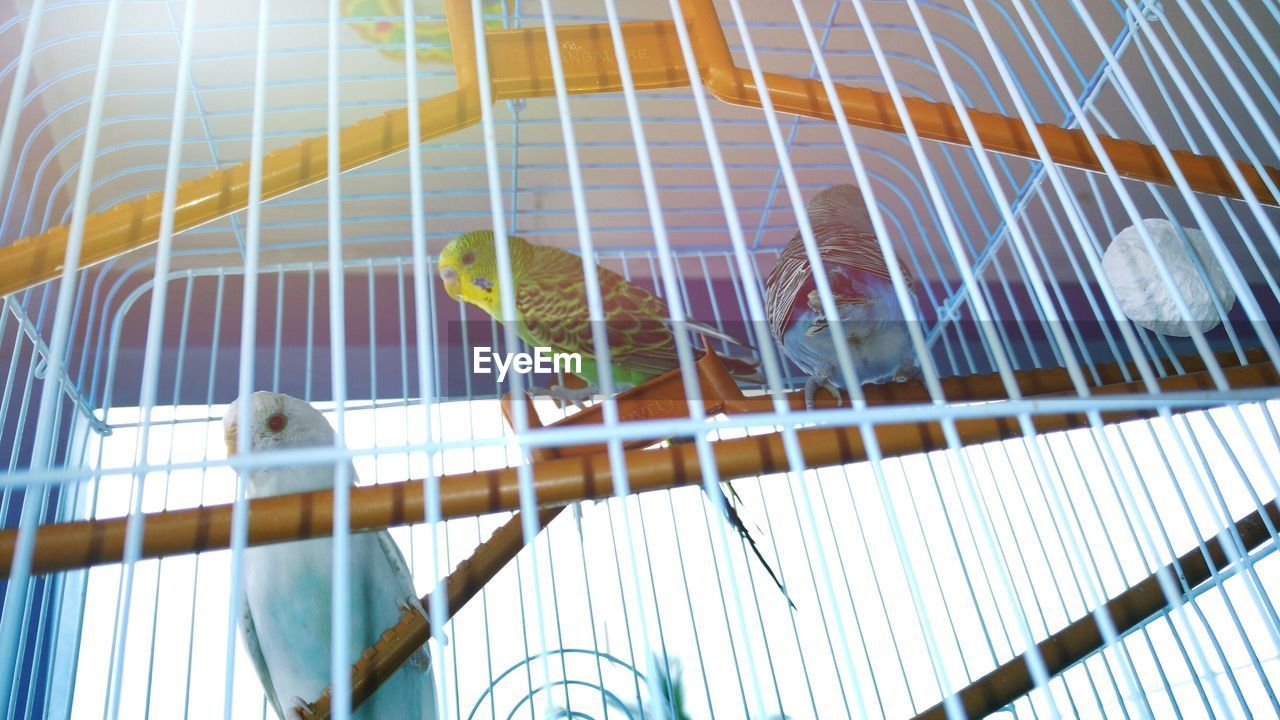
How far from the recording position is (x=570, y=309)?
41.1 inches

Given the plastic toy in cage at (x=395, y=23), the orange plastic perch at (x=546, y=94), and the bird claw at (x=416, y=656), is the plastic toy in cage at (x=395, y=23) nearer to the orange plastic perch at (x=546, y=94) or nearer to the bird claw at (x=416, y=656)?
the orange plastic perch at (x=546, y=94)

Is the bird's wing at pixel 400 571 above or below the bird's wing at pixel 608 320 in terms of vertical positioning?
below

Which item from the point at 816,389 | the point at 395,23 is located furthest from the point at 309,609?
the point at 395,23

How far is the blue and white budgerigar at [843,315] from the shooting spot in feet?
2.63

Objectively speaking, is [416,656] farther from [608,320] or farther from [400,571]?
[608,320]

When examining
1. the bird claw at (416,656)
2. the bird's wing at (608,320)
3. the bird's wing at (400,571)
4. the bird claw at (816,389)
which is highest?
the bird's wing at (608,320)

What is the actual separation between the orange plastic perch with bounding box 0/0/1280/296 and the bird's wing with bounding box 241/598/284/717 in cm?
55

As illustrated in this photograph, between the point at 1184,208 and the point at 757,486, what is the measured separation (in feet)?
3.61

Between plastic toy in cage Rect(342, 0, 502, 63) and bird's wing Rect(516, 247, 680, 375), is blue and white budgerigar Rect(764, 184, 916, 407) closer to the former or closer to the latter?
bird's wing Rect(516, 247, 680, 375)

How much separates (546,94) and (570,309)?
0.44 m

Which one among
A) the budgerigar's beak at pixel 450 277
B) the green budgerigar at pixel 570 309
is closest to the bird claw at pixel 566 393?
the green budgerigar at pixel 570 309

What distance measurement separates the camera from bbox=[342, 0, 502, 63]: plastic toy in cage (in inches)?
41.4

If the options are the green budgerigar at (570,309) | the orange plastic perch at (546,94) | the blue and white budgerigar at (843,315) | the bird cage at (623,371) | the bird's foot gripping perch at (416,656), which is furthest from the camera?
the green budgerigar at (570,309)

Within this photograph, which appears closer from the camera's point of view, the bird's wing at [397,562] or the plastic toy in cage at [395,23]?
the bird's wing at [397,562]
